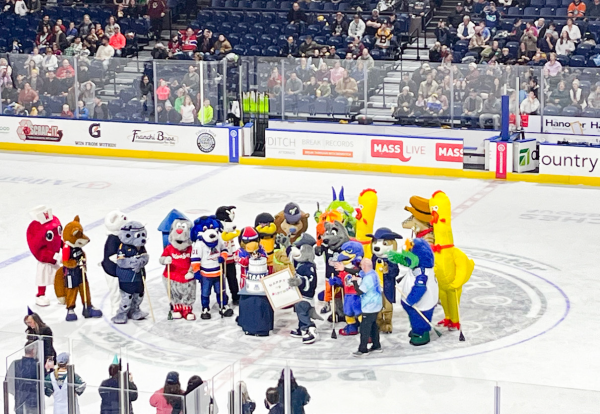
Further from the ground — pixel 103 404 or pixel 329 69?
pixel 329 69

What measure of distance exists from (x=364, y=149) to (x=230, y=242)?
32.2 feet

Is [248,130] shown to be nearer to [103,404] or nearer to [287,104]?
[287,104]

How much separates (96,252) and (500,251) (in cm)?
592

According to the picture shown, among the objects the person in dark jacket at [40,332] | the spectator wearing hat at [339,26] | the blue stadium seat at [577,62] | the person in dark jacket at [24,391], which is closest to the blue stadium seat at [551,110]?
the blue stadium seat at [577,62]

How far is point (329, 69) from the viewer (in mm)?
23531

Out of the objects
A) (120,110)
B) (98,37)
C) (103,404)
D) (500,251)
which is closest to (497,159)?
(500,251)

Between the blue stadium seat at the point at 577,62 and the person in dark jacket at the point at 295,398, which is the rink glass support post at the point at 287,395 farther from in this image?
the blue stadium seat at the point at 577,62

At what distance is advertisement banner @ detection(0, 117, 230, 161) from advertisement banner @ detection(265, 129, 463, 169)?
1287 millimetres

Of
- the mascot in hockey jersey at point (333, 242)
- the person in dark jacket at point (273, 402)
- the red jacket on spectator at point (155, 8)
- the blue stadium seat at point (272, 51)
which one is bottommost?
the person in dark jacket at point (273, 402)

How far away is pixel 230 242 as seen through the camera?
1333 cm

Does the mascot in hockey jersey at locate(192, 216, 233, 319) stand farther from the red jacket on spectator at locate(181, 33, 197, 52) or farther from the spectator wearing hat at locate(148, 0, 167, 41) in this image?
the spectator wearing hat at locate(148, 0, 167, 41)

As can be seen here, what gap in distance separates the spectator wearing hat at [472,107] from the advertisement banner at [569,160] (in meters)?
1.80

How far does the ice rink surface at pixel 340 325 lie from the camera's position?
28.3 feet

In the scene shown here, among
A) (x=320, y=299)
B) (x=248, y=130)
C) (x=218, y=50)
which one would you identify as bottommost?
(x=320, y=299)
